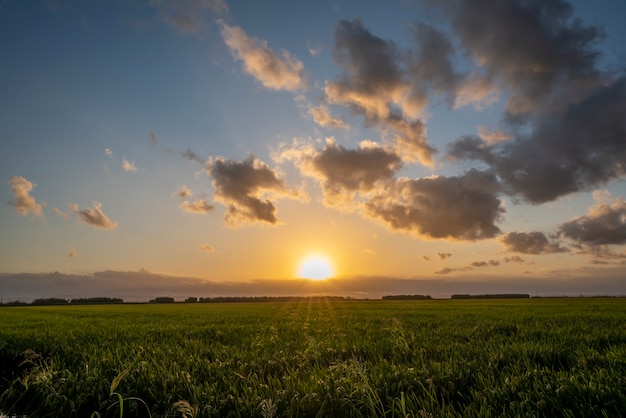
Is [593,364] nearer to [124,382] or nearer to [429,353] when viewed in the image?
[429,353]

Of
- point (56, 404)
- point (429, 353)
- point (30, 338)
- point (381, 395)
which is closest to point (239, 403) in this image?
point (381, 395)

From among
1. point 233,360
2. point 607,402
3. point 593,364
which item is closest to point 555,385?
point 607,402

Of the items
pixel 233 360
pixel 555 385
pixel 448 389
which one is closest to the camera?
pixel 555 385

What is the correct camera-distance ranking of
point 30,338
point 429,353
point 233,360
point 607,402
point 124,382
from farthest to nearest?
point 30,338, point 429,353, point 233,360, point 124,382, point 607,402

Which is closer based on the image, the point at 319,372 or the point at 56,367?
the point at 319,372

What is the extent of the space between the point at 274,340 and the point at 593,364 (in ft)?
23.9

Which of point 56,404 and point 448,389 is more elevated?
point 448,389

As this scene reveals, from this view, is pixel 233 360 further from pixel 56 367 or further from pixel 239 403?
pixel 56 367

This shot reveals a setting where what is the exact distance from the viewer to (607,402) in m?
4.10

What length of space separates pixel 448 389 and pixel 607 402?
173cm

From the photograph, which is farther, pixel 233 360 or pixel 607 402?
pixel 233 360

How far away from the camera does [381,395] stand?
5.02 m

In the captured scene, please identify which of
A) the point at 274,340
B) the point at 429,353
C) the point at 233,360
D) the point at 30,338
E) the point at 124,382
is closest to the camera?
the point at 124,382

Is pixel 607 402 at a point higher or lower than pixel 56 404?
higher
